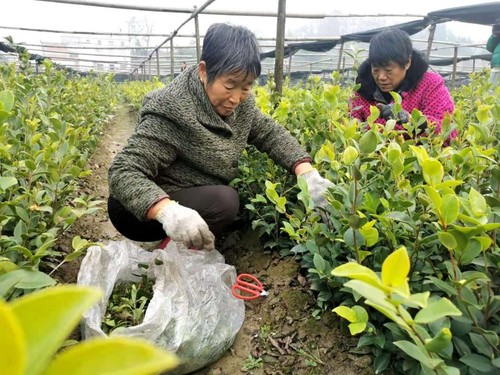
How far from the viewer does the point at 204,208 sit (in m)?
1.93

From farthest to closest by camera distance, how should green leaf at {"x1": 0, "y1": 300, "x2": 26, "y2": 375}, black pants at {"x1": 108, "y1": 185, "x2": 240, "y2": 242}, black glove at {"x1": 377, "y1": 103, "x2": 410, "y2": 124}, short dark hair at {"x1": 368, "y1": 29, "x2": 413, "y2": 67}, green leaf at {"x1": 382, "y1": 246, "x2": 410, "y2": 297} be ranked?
short dark hair at {"x1": 368, "y1": 29, "x2": 413, "y2": 67}
black glove at {"x1": 377, "y1": 103, "x2": 410, "y2": 124}
black pants at {"x1": 108, "y1": 185, "x2": 240, "y2": 242}
green leaf at {"x1": 382, "y1": 246, "x2": 410, "y2": 297}
green leaf at {"x1": 0, "y1": 300, "x2": 26, "y2": 375}

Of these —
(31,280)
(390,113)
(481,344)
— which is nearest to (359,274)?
(481,344)

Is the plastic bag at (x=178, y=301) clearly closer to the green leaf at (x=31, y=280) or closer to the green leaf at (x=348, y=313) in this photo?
the green leaf at (x=31, y=280)

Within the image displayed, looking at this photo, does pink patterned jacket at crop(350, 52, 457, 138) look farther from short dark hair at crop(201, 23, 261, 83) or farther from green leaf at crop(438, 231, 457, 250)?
green leaf at crop(438, 231, 457, 250)

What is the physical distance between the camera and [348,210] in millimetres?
1305

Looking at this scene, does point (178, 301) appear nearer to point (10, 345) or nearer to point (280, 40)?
point (10, 345)

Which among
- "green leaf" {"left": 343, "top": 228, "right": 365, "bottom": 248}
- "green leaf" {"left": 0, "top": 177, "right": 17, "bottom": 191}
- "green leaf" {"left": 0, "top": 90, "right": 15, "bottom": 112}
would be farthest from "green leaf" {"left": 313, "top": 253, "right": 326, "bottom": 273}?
"green leaf" {"left": 0, "top": 90, "right": 15, "bottom": 112}

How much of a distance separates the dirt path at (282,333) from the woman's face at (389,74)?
1.40 m

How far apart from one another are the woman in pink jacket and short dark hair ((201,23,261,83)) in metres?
1.05

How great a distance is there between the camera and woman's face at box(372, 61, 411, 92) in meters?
2.66

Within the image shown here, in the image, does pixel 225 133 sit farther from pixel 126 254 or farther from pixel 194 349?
pixel 194 349

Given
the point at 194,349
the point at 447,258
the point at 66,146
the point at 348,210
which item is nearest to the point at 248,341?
the point at 194,349

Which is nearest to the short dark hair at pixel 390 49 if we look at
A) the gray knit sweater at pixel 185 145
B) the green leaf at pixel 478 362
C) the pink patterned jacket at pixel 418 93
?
the pink patterned jacket at pixel 418 93

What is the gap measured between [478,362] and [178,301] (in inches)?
36.9
